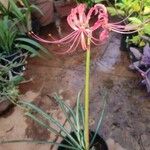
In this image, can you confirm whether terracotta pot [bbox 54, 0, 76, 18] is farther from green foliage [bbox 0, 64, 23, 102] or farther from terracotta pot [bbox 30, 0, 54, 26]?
green foliage [bbox 0, 64, 23, 102]

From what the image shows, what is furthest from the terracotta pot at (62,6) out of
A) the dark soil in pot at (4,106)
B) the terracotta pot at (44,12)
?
the dark soil in pot at (4,106)

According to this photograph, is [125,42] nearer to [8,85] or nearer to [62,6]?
[62,6]

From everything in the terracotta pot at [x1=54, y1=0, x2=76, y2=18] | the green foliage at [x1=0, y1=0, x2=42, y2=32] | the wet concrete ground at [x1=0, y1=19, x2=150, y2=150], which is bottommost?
the wet concrete ground at [x1=0, y1=19, x2=150, y2=150]

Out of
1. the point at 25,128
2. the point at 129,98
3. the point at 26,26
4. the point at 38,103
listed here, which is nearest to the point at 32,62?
the point at 26,26

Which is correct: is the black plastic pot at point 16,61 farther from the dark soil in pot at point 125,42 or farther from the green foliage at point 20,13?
the dark soil in pot at point 125,42

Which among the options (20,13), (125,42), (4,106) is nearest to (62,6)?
(20,13)

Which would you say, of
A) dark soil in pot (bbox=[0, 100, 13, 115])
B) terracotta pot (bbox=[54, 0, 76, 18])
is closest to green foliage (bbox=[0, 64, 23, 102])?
dark soil in pot (bbox=[0, 100, 13, 115])

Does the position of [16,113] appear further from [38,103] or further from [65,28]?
[65,28]
